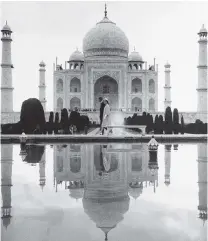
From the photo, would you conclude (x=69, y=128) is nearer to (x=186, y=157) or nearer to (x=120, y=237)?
(x=186, y=157)

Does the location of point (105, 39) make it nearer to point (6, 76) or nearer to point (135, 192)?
point (6, 76)

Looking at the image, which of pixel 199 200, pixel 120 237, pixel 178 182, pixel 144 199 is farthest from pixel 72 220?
pixel 178 182

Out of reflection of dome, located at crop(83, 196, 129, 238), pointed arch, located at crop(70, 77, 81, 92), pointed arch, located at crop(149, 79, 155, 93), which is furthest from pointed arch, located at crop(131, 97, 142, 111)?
reflection of dome, located at crop(83, 196, 129, 238)

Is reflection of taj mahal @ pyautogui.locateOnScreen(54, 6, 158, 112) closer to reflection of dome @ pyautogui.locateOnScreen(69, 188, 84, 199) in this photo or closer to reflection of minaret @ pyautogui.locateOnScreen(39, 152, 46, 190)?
reflection of minaret @ pyautogui.locateOnScreen(39, 152, 46, 190)

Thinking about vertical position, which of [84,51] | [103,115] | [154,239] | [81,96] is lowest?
[154,239]

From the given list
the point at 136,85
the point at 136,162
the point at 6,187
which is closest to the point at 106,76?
the point at 136,85
